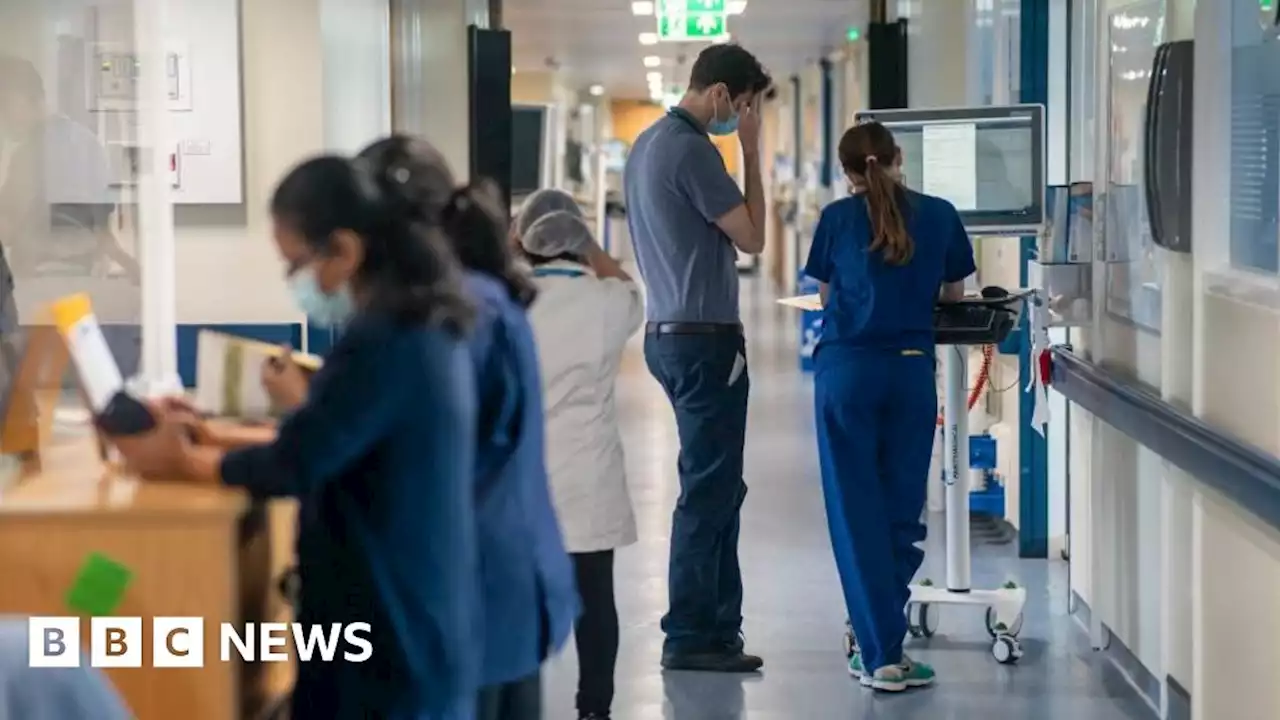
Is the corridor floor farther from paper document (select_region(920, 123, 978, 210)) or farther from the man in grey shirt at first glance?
paper document (select_region(920, 123, 978, 210))

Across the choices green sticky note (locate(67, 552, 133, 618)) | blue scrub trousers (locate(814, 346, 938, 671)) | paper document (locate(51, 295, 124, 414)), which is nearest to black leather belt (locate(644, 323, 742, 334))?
blue scrub trousers (locate(814, 346, 938, 671))

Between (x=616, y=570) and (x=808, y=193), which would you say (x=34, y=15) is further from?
(x=808, y=193)

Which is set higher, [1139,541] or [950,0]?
[950,0]

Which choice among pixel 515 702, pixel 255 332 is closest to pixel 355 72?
pixel 255 332

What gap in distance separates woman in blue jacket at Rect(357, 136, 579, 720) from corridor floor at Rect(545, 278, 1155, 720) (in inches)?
72.5

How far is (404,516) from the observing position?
7.93 ft

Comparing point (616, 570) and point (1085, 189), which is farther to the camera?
point (616, 570)

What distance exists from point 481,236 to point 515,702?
0.82 m

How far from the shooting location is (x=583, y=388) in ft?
12.9

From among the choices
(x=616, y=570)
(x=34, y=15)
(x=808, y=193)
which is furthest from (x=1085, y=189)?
(x=808, y=193)

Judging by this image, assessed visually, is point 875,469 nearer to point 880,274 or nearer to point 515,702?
point 880,274

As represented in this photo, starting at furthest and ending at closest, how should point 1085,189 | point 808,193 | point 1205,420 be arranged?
point 808,193 < point 1085,189 < point 1205,420

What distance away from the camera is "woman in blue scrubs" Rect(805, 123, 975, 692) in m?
4.65

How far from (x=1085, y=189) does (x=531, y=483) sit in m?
3.00
